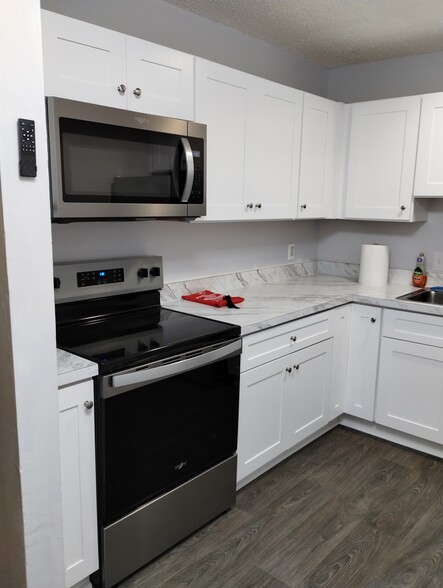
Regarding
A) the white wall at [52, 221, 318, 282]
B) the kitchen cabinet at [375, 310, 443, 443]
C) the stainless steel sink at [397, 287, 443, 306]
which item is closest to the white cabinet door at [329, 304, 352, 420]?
the kitchen cabinet at [375, 310, 443, 443]

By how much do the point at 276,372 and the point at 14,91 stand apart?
1.71 meters

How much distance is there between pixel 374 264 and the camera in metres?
3.25

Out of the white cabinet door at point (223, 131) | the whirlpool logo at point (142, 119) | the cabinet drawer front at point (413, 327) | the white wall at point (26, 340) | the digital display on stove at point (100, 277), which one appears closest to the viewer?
the white wall at point (26, 340)

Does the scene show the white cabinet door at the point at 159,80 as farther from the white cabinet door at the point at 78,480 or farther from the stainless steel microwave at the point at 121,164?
the white cabinet door at the point at 78,480

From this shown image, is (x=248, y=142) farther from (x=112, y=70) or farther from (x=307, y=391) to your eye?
(x=307, y=391)

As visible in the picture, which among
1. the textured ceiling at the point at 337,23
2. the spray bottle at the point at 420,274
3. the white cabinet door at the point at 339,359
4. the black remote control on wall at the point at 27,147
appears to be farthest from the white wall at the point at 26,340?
the spray bottle at the point at 420,274

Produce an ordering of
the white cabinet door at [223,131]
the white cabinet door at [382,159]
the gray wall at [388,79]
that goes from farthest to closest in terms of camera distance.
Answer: the gray wall at [388,79] → the white cabinet door at [382,159] → the white cabinet door at [223,131]

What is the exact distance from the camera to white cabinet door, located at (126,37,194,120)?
77.4 inches

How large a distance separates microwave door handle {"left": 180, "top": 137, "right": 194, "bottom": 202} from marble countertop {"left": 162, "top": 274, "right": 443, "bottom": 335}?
58 cm

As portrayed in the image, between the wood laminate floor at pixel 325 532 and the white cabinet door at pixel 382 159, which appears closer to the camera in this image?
the wood laminate floor at pixel 325 532

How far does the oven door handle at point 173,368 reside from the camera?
66.8 inches

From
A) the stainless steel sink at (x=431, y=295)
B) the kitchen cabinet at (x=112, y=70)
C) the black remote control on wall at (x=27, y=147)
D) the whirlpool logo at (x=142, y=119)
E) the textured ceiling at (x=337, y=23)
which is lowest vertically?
the stainless steel sink at (x=431, y=295)

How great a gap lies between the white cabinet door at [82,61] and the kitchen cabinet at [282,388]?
3.85 ft

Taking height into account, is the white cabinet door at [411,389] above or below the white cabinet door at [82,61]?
below
